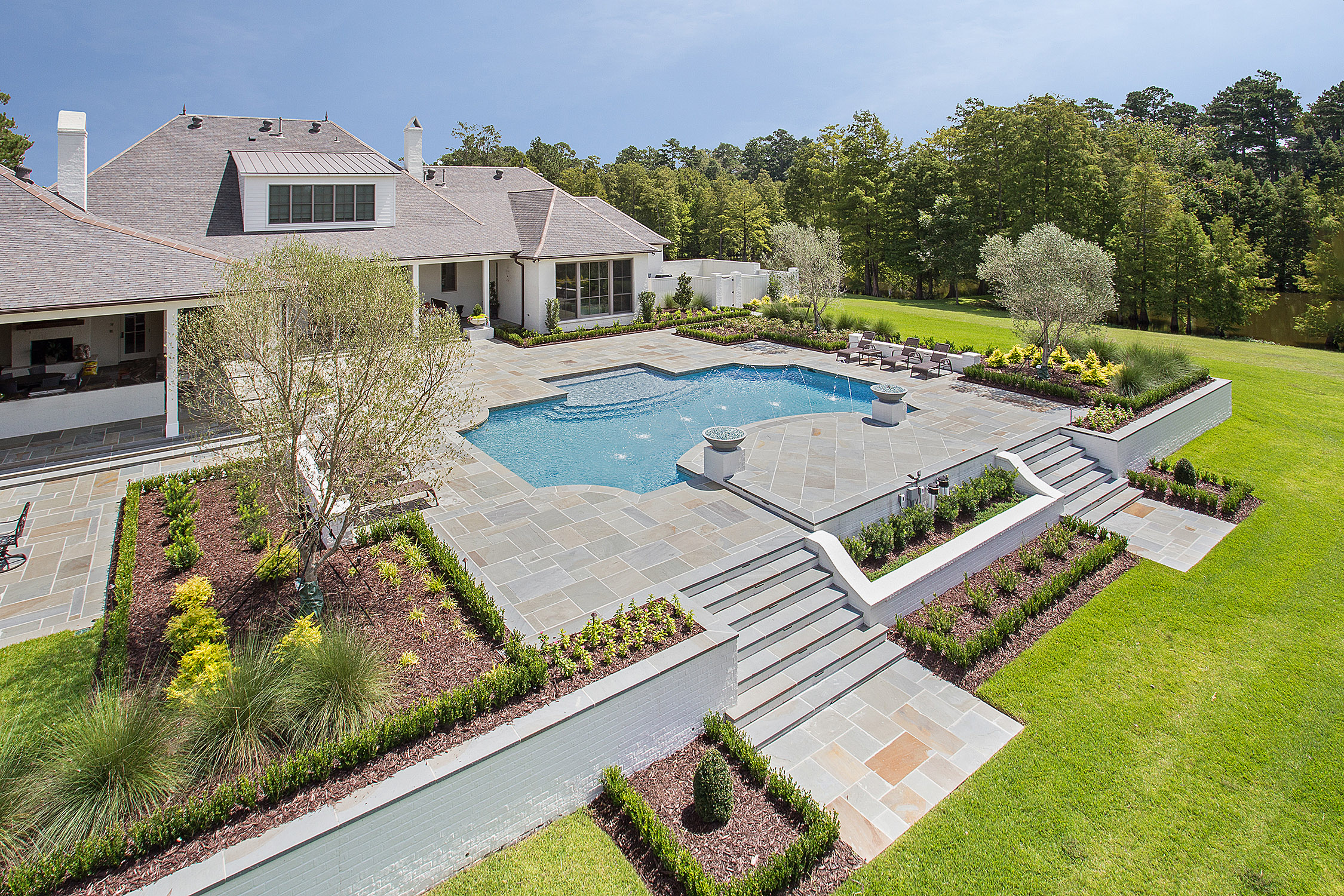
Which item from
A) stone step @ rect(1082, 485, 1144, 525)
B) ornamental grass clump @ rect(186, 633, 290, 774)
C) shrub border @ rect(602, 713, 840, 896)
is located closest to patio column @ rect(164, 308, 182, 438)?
ornamental grass clump @ rect(186, 633, 290, 774)

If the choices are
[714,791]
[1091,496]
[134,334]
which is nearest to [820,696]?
[714,791]

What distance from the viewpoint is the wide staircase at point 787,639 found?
24.5 ft

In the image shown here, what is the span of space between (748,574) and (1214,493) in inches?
405

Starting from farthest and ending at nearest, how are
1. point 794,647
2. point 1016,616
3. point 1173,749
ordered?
point 1016,616, point 794,647, point 1173,749

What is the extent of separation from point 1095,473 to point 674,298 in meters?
18.2

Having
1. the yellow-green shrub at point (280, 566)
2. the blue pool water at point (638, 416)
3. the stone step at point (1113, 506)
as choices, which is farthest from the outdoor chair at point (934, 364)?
the yellow-green shrub at point (280, 566)

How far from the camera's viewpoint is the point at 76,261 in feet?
41.3

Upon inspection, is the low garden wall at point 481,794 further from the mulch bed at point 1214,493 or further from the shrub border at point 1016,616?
the mulch bed at point 1214,493

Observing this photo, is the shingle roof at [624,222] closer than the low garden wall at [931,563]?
No

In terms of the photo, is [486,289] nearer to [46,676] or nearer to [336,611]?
[336,611]

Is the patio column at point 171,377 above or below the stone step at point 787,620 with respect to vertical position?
above

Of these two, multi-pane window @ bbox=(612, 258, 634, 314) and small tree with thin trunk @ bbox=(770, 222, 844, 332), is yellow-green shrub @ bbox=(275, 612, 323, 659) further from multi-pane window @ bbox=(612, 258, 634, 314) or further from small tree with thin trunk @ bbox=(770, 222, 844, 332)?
multi-pane window @ bbox=(612, 258, 634, 314)

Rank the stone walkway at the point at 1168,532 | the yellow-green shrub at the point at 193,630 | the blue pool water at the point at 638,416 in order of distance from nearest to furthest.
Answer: the yellow-green shrub at the point at 193,630, the stone walkway at the point at 1168,532, the blue pool water at the point at 638,416

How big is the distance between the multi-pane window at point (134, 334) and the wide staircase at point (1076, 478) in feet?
72.5
